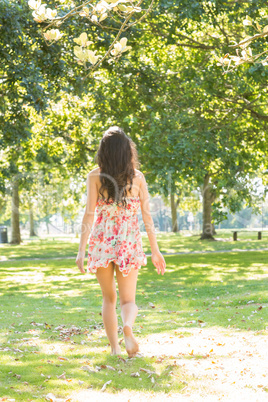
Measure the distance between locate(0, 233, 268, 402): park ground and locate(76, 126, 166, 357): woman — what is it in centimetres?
55

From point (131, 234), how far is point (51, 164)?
74.5 ft

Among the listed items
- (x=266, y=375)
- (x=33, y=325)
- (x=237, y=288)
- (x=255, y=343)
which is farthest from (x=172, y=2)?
(x=266, y=375)

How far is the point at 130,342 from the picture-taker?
4.62 metres

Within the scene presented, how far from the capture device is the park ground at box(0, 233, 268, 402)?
3963 mm

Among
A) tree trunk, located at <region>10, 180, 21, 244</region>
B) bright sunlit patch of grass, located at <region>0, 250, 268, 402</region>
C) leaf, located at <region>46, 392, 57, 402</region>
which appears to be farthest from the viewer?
tree trunk, located at <region>10, 180, 21, 244</region>

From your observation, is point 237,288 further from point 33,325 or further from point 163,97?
point 163,97

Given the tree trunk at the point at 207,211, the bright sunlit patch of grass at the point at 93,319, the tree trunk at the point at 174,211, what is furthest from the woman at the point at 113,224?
the tree trunk at the point at 174,211

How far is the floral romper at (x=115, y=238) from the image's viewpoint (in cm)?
466

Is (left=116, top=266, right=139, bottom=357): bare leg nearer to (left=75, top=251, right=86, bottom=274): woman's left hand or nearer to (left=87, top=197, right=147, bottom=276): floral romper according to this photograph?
(left=87, top=197, right=147, bottom=276): floral romper

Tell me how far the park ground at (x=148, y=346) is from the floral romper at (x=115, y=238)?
36.5 inches

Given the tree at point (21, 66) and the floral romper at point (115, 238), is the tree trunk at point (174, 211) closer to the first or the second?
the tree at point (21, 66)

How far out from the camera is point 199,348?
5.39 meters

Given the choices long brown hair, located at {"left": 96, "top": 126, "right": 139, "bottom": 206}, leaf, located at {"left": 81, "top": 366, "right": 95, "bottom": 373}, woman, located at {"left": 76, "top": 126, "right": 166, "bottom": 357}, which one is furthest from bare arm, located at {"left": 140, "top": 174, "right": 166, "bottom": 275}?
leaf, located at {"left": 81, "top": 366, "right": 95, "bottom": 373}

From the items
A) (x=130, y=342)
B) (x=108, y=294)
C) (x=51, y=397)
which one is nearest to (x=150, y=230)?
(x=108, y=294)
